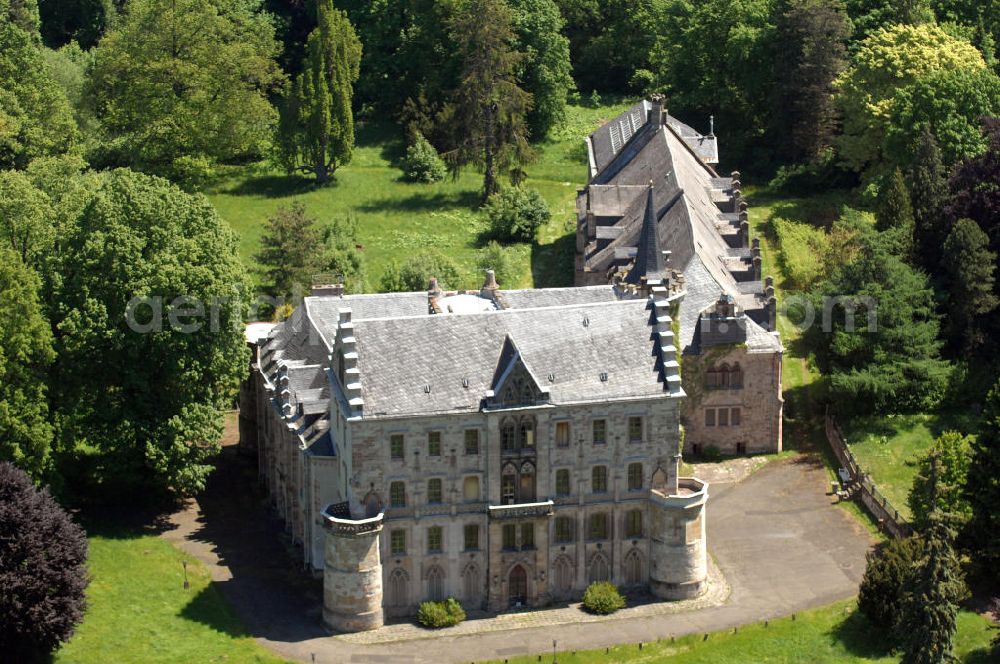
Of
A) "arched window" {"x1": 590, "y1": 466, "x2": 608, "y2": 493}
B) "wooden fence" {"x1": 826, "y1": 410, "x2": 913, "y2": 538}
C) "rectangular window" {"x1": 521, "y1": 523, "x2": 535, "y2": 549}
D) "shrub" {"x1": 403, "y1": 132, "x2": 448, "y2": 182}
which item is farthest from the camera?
"shrub" {"x1": 403, "y1": 132, "x2": 448, "y2": 182}

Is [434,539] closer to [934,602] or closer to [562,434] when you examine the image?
[562,434]

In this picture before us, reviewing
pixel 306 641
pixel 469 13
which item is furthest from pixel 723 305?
pixel 469 13

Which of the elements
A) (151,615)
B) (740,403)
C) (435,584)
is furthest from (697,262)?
(151,615)

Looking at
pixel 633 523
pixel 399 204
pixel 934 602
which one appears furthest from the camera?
pixel 399 204

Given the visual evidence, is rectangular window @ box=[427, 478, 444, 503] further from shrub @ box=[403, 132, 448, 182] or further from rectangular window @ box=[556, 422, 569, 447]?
shrub @ box=[403, 132, 448, 182]

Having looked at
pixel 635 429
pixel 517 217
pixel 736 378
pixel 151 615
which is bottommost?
pixel 151 615

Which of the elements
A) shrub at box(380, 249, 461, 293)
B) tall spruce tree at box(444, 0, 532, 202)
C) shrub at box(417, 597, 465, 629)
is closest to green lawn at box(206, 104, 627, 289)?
shrub at box(380, 249, 461, 293)
